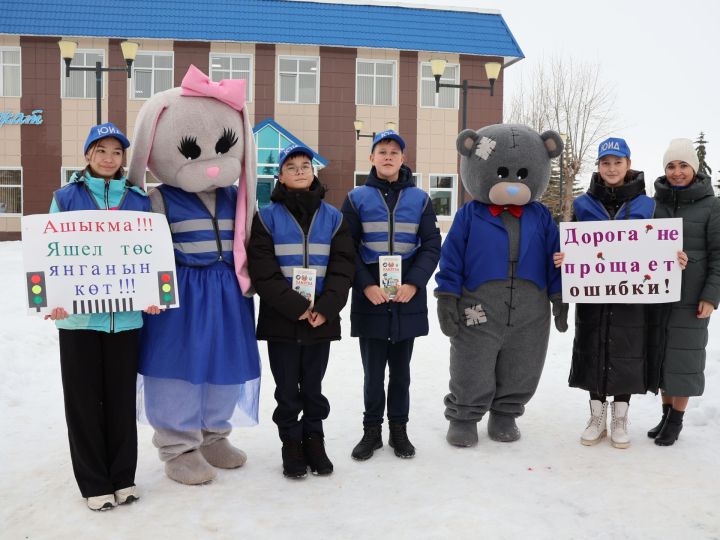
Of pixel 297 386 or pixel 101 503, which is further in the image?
pixel 297 386

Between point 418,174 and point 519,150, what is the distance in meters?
17.4

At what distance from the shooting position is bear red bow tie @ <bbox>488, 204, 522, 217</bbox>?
4.60 metres

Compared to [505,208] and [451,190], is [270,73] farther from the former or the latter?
[505,208]

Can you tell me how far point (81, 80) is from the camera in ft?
68.1

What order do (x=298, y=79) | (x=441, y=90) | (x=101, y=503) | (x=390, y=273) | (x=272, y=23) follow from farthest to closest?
(x=441, y=90), (x=298, y=79), (x=272, y=23), (x=390, y=273), (x=101, y=503)

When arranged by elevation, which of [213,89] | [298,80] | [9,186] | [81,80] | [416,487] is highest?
[298,80]

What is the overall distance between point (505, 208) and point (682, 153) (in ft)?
4.10

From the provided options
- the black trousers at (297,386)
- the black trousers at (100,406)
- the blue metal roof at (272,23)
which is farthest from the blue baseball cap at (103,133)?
the blue metal roof at (272,23)

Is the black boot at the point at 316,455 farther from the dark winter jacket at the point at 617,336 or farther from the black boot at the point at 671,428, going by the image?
the black boot at the point at 671,428

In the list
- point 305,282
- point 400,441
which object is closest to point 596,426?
point 400,441

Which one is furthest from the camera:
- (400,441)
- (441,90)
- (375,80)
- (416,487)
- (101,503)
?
(441,90)

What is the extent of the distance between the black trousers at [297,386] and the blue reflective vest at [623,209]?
2.02 metres

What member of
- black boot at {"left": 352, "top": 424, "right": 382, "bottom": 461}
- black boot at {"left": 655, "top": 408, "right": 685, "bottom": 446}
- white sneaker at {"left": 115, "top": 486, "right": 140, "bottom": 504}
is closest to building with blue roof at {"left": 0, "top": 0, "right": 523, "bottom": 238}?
black boot at {"left": 352, "top": 424, "right": 382, "bottom": 461}

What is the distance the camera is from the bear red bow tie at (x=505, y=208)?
181 inches
